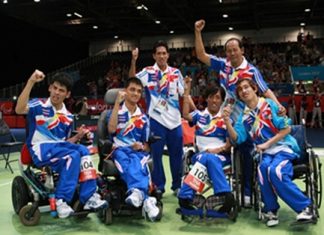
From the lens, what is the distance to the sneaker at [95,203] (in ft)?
10.5

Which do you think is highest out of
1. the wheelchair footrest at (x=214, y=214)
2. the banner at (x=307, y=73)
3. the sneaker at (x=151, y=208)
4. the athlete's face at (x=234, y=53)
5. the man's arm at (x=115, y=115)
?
the banner at (x=307, y=73)

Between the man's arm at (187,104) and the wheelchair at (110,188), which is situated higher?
the man's arm at (187,104)

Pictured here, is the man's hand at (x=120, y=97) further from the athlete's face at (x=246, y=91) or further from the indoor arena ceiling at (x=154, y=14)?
the indoor arena ceiling at (x=154, y=14)

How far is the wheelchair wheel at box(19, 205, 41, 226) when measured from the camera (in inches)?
129

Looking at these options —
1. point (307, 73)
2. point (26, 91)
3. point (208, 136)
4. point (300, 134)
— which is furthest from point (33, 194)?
point (307, 73)

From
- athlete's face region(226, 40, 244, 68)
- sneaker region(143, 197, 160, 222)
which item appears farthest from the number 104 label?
athlete's face region(226, 40, 244, 68)

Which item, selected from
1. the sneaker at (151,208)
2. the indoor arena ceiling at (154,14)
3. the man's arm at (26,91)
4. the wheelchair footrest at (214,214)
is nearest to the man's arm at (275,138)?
the wheelchair footrest at (214,214)

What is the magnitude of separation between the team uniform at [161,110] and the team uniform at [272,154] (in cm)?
78

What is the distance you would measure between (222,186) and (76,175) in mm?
1114

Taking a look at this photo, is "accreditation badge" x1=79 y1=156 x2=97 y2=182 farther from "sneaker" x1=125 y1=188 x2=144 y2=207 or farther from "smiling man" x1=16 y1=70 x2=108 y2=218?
"sneaker" x1=125 y1=188 x2=144 y2=207

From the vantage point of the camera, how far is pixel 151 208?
3.12 m

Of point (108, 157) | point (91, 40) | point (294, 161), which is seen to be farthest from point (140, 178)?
point (91, 40)

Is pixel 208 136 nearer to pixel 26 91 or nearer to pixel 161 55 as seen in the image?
pixel 161 55

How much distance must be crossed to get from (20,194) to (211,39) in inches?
852
